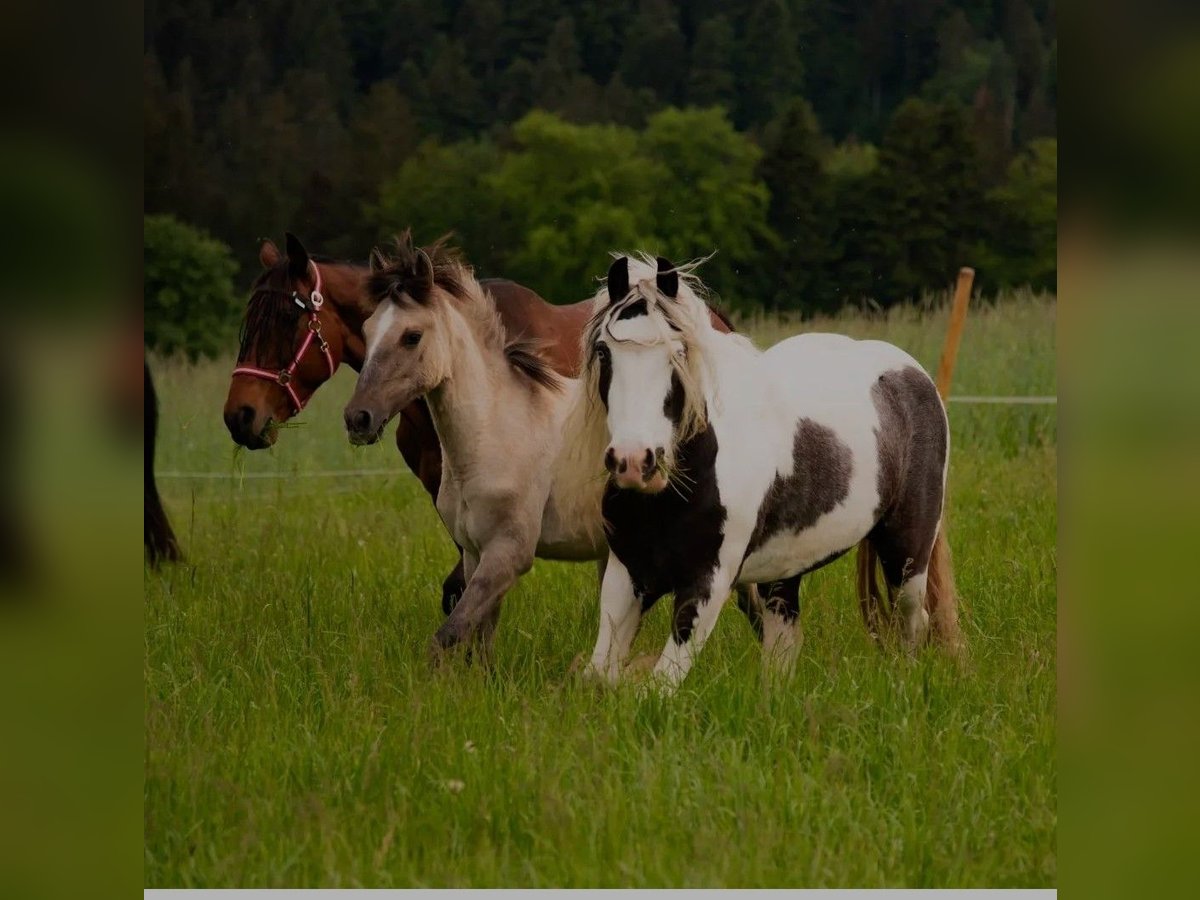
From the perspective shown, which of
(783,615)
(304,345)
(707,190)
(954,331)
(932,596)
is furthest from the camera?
(707,190)

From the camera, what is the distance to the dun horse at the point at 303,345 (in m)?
5.37

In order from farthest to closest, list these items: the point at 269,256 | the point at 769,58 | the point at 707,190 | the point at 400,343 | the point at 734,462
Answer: the point at 769,58
the point at 707,190
the point at 269,256
the point at 400,343
the point at 734,462

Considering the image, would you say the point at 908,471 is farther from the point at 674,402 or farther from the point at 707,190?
the point at 707,190

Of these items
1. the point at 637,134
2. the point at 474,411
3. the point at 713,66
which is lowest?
the point at 474,411

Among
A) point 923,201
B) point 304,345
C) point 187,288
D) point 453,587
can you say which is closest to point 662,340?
point 453,587

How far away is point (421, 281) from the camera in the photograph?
15.5 feet

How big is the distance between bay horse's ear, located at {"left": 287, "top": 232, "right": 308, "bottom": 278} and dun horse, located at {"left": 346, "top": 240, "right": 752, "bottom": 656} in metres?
0.54

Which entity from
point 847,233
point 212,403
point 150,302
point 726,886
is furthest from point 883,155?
point 726,886

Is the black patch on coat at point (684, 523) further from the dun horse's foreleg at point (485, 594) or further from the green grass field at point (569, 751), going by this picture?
the dun horse's foreleg at point (485, 594)

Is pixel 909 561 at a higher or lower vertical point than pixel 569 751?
higher

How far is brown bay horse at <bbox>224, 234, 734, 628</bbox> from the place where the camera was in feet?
17.6

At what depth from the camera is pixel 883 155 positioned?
26.0 m

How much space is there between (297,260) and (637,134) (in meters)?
25.3
